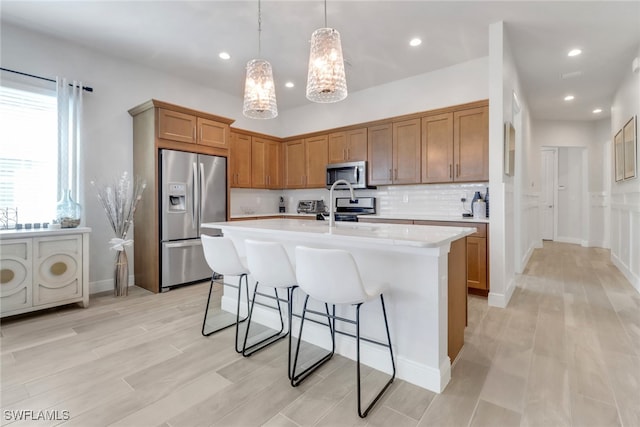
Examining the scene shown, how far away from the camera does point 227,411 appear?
5.27 ft

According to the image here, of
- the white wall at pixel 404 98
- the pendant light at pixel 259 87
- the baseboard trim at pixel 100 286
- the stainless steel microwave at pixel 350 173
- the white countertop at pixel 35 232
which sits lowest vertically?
the baseboard trim at pixel 100 286

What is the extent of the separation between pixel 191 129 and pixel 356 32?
2328mm

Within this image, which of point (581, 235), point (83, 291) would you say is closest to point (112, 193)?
point (83, 291)

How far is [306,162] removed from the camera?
5406 mm

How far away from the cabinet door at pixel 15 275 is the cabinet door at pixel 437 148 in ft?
14.5

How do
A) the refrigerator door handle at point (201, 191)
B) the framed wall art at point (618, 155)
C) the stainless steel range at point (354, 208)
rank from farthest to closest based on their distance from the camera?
the stainless steel range at point (354, 208) < the framed wall art at point (618, 155) < the refrigerator door handle at point (201, 191)

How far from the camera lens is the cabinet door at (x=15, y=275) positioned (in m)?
2.71

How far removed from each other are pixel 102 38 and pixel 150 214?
202 centimetres

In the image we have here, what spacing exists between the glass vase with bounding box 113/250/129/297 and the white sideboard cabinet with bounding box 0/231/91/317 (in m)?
A: 0.38

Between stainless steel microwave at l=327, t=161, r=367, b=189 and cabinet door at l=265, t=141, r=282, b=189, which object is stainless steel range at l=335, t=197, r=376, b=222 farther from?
cabinet door at l=265, t=141, r=282, b=189

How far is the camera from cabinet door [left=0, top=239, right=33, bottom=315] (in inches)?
106

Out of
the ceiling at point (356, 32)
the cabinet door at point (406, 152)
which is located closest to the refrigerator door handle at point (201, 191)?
the ceiling at point (356, 32)

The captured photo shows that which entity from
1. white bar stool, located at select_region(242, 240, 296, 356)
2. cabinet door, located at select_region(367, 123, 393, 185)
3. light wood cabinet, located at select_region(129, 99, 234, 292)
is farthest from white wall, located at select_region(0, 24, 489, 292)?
white bar stool, located at select_region(242, 240, 296, 356)

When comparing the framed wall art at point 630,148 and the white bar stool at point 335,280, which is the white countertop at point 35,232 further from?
the framed wall art at point 630,148
